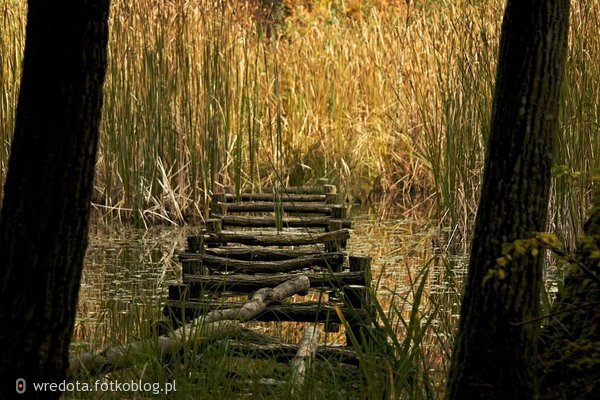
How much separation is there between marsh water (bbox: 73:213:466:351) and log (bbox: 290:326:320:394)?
505 millimetres

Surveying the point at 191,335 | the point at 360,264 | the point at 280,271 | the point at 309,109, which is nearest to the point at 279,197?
the point at 280,271

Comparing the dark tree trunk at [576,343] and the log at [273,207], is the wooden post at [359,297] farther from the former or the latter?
the log at [273,207]

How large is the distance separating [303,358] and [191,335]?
38 cm

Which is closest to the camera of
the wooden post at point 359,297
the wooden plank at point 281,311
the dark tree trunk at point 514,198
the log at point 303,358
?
the dark tree trunk at point 514,198

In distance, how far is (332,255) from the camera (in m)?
5.33

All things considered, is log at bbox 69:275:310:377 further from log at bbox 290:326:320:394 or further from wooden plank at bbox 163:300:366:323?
log at bbox 290:326:320:394

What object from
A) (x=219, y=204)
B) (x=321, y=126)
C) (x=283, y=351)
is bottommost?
(x=283, y=351)

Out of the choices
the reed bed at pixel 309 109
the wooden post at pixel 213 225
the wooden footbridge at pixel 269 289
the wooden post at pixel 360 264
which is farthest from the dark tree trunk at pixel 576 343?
the wooden post at pixel 213 225

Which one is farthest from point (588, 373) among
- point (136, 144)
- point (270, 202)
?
point (136, 144)

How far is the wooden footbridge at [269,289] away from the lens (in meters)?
3.63

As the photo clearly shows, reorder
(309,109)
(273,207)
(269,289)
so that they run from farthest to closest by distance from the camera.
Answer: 1. (309,109)
2. (273,207)
3. (269,289)

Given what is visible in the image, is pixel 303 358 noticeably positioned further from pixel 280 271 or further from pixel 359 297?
pixel 280 271

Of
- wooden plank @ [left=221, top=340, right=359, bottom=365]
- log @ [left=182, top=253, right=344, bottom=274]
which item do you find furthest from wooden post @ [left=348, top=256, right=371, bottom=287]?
wooden plank @ [left=221, top=340, right=359, bottom=365]

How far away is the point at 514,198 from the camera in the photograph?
2564mm
